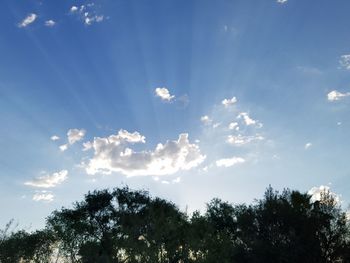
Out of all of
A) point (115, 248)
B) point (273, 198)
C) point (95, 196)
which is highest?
point (95, 196)

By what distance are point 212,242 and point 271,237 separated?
529 inches

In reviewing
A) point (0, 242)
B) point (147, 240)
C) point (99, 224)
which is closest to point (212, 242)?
point (147, 240)

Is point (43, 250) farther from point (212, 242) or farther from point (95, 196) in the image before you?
point (212, 242)

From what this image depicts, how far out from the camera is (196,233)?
4950 centimetres

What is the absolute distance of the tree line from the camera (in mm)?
48125

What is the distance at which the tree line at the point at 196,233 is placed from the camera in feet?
158

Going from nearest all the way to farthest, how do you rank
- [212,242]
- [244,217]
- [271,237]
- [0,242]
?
[212,242]
[271,237]
[244,217]
[0,242]

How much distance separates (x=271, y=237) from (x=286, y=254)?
13.4 feet

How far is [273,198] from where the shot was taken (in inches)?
2458

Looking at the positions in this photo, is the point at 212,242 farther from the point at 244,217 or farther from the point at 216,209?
the point at 216,209

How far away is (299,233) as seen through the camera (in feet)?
181

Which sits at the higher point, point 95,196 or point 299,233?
point 95,196

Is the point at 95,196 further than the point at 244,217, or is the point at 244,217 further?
the point at 95,196

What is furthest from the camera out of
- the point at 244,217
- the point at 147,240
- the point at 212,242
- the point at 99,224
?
the point at 99,224
